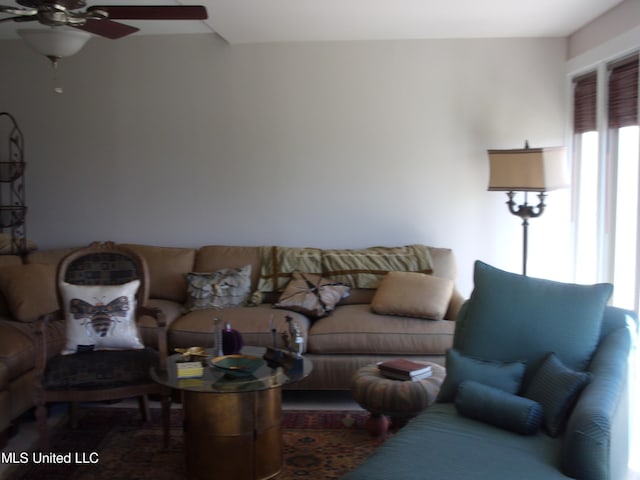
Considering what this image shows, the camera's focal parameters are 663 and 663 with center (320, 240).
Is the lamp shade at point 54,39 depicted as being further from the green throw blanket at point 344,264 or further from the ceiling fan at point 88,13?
the green throw blanket at point 344,264

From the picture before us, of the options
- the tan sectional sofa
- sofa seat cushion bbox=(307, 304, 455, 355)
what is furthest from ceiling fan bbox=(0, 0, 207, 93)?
sofa seat cushion bbox=(307, 304, 455, 355)

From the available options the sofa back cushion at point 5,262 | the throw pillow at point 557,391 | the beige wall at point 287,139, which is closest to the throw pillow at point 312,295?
the beige wall at point 287,139

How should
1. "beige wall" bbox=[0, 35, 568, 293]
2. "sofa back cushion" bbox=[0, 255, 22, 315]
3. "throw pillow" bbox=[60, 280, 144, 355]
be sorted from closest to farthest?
1. "throw pillow" bbox=[60, 280, 144, 355]
2. "sofa back cushion" bbox=[0, 255, 22, 315]
3. "beige wall" bbox=[0, 35, 568, 293]

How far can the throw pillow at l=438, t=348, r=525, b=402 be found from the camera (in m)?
2.63

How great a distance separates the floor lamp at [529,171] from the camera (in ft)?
13.6

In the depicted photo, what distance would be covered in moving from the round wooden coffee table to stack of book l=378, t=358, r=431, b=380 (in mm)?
510

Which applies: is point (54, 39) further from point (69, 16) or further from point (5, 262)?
point (5, 262)

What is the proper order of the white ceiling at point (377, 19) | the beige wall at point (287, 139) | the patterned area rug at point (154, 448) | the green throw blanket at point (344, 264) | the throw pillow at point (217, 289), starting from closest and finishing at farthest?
the patterned area rug at point (154, 448)
the white ceiling at point (377, 19)
the throw pillow at point (217, 289)
the green throw blanket at point (344, 264)
the beige wall at point (287, 139)

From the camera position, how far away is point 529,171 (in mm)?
4195

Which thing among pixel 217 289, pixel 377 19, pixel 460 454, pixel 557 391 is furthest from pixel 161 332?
pixel 377 19

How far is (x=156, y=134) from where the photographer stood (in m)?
5.04

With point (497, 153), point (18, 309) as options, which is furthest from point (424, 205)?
point (18, 309)

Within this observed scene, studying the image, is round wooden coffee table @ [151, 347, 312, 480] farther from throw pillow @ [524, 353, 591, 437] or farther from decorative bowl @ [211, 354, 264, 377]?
throw pillow @ [524, 353, 591, 437]

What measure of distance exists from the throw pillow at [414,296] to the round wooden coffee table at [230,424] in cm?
131
